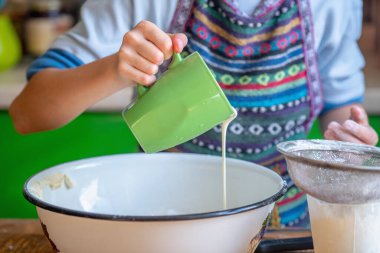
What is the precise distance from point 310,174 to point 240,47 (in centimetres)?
43

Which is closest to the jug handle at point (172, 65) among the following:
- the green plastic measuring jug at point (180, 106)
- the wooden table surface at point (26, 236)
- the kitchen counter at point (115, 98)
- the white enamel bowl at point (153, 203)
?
the green plastic measuring jug at point (180, 106)

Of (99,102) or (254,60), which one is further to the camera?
(99,102)

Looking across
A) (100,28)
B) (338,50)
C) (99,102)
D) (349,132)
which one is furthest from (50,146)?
(349,132)

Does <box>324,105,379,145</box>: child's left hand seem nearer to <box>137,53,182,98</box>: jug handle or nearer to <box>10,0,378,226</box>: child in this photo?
<box>10,0,378,226</box>: child

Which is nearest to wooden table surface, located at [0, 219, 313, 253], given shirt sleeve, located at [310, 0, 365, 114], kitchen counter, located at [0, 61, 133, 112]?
shirt sleeve, located at [310, 0, 365, 114]

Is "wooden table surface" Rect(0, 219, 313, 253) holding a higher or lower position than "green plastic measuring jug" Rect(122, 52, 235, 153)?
lower

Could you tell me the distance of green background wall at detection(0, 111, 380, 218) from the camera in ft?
5.63

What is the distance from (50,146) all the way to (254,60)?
843 millimetres

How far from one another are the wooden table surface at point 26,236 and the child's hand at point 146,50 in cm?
25

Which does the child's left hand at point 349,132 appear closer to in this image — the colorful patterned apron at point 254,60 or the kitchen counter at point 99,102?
the colorful patterned apron at point 254,60

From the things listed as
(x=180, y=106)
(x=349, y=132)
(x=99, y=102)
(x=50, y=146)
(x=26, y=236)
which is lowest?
(x=50, y=146)

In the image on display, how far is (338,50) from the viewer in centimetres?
115

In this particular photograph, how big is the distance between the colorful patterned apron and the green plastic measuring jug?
337mm

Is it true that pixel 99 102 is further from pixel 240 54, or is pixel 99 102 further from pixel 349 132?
pixel 349 132
